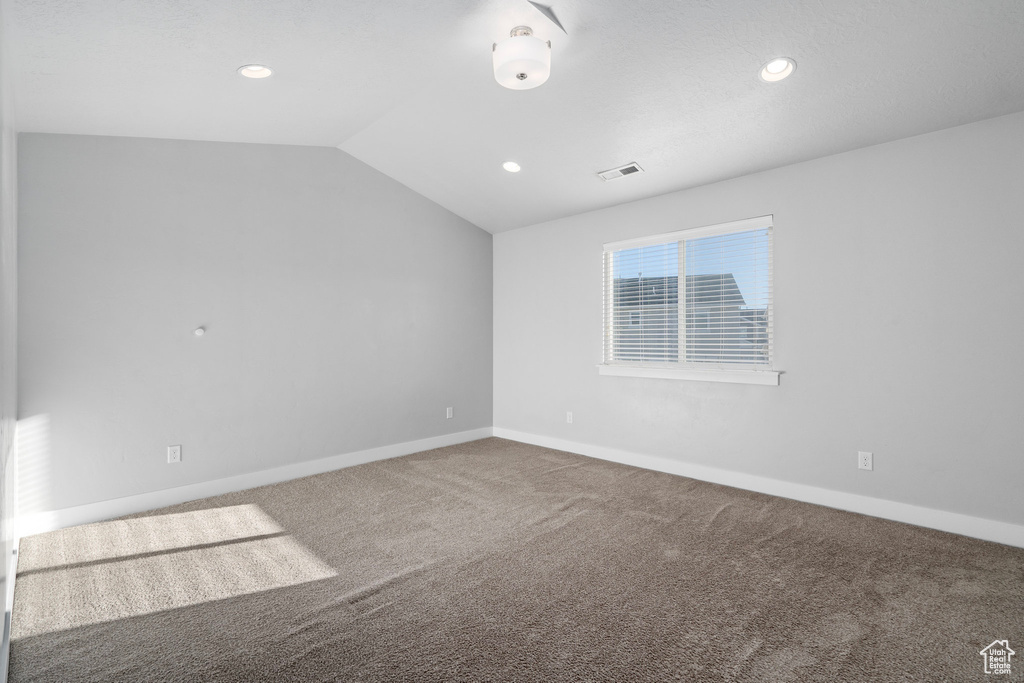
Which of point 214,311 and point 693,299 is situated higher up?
point 693,299

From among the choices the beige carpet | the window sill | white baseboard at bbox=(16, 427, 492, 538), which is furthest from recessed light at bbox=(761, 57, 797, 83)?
white baseboard at bbox=(16, 427, 492, 538)

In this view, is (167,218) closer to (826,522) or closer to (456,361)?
(456,361)

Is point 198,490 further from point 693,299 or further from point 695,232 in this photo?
point 695,232

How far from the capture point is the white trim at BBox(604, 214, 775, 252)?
3.83 meters

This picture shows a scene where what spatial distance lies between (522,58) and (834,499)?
3.51m

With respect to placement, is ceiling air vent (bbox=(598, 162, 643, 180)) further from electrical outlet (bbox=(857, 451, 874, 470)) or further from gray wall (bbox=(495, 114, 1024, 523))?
electrical outlet (bbox=(857, 451, 874, 470))

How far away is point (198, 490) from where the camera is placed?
370 cm

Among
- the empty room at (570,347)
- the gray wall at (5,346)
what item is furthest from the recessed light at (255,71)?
the gray wall at (5,346)

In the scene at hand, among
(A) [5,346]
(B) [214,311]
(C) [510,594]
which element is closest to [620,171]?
(C) [510,594]

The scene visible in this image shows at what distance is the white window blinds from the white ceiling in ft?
1.79

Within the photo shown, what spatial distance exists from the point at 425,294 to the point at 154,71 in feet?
9.60

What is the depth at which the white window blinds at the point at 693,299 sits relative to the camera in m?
3.88

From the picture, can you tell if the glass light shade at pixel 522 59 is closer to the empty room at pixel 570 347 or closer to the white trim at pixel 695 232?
the empty room at pixel 570 347

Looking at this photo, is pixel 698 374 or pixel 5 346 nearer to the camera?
pixel 5 346
